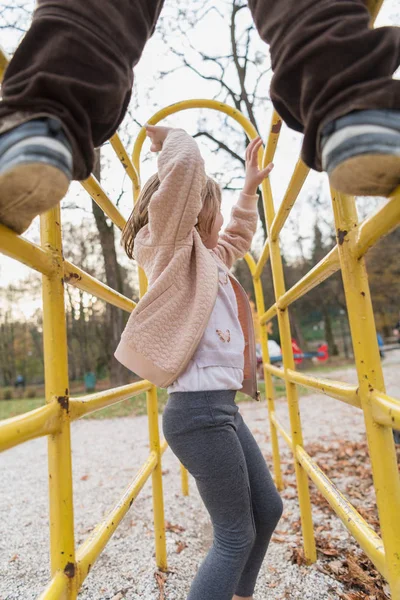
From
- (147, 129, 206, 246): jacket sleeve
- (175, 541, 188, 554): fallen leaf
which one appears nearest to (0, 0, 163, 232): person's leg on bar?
(147, 129, 206, 246): jacket sleeve

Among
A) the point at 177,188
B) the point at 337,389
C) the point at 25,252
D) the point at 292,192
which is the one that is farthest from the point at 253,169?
the point at 25,252

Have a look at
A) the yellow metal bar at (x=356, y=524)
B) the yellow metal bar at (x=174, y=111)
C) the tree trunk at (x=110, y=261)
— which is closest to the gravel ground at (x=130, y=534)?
the yellow metal bar at (x=356, y=524)

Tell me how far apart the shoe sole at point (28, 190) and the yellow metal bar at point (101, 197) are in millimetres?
361

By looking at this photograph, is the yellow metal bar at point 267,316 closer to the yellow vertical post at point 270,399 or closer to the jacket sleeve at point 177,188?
the yellow vertical post at point 270,399

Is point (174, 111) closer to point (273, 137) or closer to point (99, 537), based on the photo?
point (273, 137)

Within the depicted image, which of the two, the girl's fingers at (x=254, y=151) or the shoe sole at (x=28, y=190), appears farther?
the girl's fingers at (x=254, y=151)

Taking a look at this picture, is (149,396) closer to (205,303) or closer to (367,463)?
(205,303)

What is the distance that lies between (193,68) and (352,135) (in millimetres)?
7769

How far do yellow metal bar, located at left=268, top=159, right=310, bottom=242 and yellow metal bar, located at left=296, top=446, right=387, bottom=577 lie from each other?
2.57 feet

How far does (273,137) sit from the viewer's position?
1.39 m

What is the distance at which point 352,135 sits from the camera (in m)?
0.46

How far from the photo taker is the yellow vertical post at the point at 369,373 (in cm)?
60

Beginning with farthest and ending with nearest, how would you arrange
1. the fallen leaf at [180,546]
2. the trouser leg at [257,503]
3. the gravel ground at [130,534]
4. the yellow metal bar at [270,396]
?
the yellow metal bar at [270,396] → the fallen leaf at [180,546] → the gravel ground at [130,534] → the trouser leg at [257,503]

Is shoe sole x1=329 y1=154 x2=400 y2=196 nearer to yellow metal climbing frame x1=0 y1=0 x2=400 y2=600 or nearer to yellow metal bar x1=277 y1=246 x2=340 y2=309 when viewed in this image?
yellow metal climbing frame x1=0 y1=0 x2=400 y2=600
